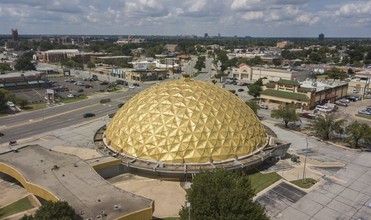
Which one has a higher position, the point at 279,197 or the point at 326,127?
the point at 326,127

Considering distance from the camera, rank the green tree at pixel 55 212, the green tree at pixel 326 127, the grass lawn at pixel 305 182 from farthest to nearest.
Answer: the green tree at pixel 326 127
the grass lawn at pixel 305 182
the green tree at pixel 55 212

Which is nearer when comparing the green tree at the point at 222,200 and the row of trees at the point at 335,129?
the green tree at the point at 222,200

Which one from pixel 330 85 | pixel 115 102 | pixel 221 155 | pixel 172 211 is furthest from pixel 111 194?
pixel 330 85

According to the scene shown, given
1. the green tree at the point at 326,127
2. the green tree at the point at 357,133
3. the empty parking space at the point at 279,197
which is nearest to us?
the empty parking space at the point at 279,197

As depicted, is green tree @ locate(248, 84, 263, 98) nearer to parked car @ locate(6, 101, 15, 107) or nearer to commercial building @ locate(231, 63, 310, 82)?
commercial building @ locate(231, 63, 310, 82)

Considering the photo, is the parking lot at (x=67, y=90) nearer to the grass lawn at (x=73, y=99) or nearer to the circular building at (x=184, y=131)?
the grass lawn at (x=73, y=99)

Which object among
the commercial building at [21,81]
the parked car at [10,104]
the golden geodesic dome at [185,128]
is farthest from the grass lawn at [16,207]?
the commercial building at [21,81]

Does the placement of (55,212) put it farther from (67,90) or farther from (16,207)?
(67,90)

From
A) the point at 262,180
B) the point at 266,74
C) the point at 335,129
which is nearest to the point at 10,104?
the point at 262,180
